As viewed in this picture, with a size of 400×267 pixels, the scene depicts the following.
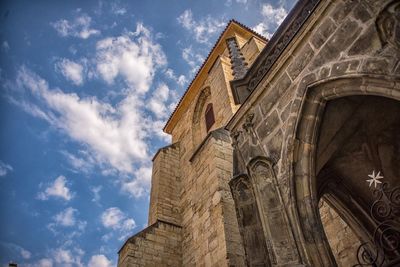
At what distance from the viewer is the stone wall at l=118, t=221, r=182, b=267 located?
7676mm

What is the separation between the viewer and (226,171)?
751cm

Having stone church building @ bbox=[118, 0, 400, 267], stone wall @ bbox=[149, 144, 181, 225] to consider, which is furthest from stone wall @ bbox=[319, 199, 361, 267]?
stone wall @ bbox=[149, 144, 181, 225]

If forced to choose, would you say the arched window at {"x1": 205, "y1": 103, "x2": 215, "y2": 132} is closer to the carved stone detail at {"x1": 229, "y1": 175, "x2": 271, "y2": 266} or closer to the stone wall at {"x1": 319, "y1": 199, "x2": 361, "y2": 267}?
the stone wall at {"x1": 319, "y1": 199, "x2": 361, "y2": 267}

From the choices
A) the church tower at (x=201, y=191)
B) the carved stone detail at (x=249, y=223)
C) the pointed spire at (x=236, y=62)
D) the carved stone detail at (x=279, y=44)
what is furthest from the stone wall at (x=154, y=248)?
the carved stone detail at (x=279, y=44)

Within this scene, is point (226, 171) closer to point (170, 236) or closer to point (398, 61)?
point (170, 236)

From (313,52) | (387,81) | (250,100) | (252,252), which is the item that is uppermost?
(250,100)

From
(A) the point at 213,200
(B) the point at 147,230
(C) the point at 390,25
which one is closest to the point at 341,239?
(A) the point at 213,200

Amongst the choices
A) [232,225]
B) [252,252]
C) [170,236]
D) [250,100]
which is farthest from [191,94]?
[252,252]

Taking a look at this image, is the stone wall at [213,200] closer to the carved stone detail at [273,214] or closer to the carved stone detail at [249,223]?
the carved stone detail at [249,223]

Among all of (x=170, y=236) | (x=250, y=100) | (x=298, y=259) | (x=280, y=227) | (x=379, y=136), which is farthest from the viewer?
(x=170, y=236)

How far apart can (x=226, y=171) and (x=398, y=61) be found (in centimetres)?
555

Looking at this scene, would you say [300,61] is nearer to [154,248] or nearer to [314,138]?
[314,138]

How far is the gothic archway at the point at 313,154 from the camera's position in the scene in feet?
8.21

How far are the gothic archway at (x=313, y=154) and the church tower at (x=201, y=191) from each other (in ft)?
5.85
